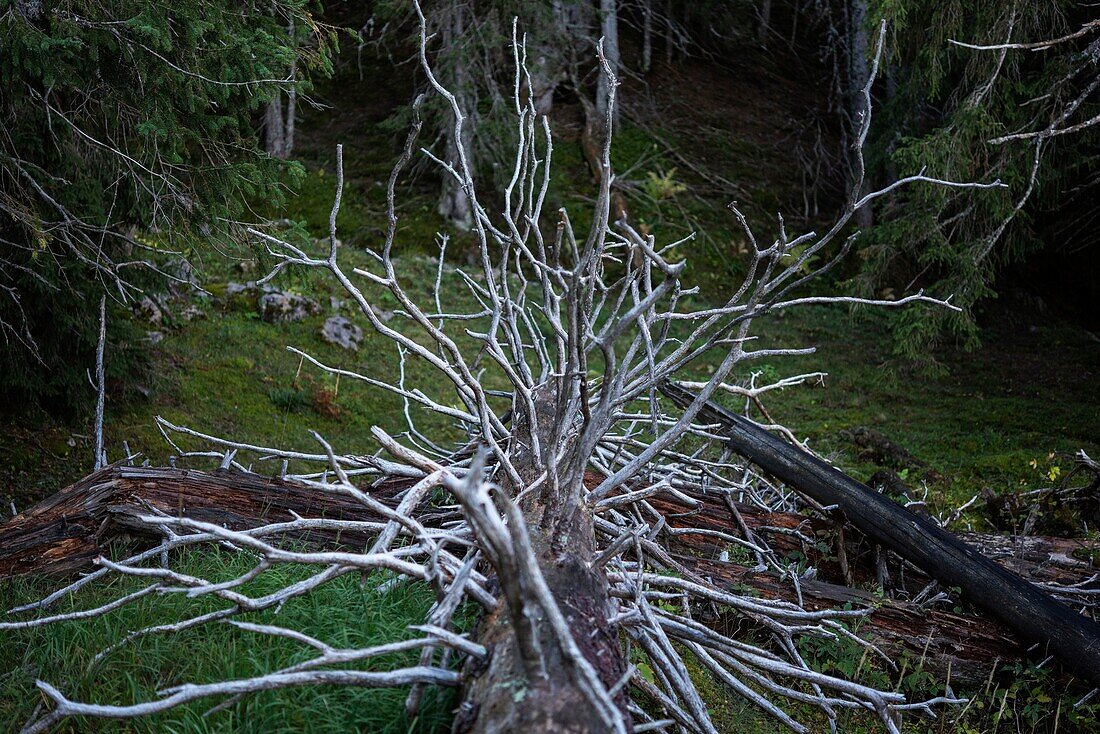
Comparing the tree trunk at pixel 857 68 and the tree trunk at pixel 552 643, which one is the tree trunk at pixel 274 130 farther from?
the tree trunk at pixel 552 643

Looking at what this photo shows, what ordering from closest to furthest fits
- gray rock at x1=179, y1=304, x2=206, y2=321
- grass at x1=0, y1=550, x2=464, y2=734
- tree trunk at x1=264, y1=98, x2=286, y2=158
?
1. grass at x1=0, y1=550, x2=464, y2=734
2. gray rock at x1=179, y1=304, x2=206, y2=321
3. tree trunk at x1=264, y1=98, x2=286, y2=158

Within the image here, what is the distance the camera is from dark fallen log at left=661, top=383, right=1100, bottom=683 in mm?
3537

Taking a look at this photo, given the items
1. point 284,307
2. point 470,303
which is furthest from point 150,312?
point 470,303

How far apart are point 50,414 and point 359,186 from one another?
9.02 meters

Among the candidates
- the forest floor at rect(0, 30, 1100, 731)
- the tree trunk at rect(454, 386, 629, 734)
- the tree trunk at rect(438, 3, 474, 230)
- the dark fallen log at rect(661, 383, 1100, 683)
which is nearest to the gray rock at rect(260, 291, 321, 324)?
the forest floor at rect(0, 30, 1100, 731)

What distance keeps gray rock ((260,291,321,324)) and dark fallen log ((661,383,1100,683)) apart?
6.38 metres

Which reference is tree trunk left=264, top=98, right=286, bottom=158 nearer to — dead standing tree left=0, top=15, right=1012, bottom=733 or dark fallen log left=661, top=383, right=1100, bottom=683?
dead standing tree left=0, top=15, right=1012, bottom=733

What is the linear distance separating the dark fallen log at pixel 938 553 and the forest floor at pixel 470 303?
230 mm

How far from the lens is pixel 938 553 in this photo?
12.4ft

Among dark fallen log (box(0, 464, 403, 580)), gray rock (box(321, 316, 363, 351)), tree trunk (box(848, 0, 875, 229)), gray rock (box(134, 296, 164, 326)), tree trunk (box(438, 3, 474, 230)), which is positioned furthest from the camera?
tree trunk (box(848, 0, 875, 229))

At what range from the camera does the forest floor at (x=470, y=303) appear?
5.76 metres

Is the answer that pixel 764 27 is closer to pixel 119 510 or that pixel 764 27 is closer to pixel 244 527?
pixel 244 527

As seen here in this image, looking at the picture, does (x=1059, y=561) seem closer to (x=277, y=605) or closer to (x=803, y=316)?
(x=277, y=605)

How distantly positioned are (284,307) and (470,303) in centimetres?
323
